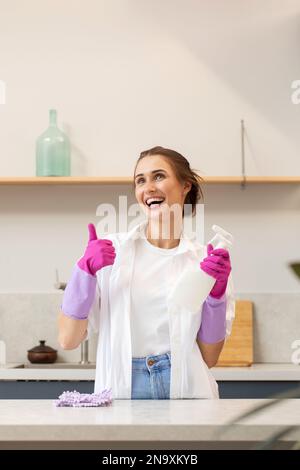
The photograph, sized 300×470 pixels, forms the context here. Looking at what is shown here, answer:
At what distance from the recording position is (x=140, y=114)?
4086 mm

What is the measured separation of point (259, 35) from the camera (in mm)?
4082

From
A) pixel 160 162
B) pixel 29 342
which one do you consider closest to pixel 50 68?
pixel 29 342

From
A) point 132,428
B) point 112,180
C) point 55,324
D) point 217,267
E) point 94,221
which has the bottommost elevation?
point 132,428

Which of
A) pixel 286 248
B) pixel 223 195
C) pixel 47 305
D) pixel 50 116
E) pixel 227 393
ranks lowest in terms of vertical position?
pixel 227 393

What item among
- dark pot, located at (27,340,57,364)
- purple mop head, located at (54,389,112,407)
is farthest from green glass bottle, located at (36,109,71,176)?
purple mop head, located at (54,389,112,407)

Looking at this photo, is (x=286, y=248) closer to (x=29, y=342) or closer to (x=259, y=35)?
(x=259, y=35)

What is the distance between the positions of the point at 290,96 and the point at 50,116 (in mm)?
1126

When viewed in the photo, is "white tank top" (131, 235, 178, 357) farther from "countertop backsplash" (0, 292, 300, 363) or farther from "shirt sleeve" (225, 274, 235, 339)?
"countertop backsplash" (0, 292, 300, 363)

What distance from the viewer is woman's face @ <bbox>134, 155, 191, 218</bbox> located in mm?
2512

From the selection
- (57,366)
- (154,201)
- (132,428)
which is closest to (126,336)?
(154,201)

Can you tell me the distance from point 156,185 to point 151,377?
0.57 m

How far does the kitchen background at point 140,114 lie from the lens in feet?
13.2

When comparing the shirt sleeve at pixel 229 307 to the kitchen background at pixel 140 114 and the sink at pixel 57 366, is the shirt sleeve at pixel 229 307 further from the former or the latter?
the kitchen background at pixel 140 114

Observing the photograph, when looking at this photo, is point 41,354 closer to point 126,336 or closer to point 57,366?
point 57,366
